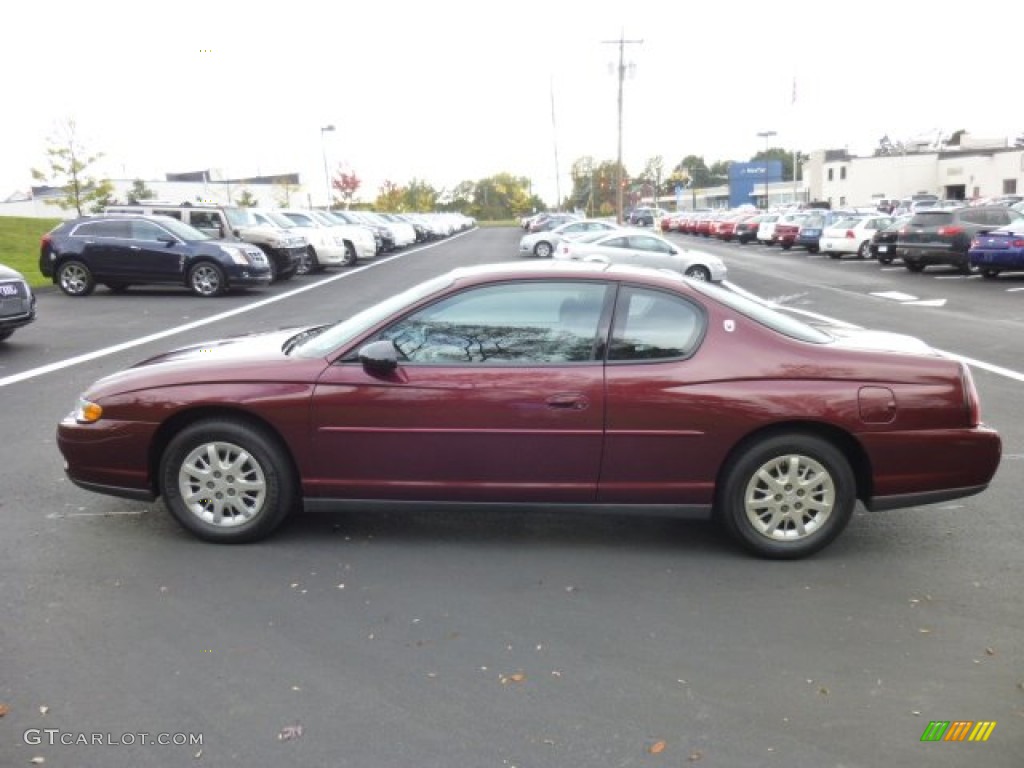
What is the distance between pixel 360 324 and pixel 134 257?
1590cm

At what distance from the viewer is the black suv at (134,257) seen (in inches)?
761

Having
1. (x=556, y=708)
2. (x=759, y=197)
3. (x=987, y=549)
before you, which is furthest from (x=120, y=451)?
(x=759, y=197)

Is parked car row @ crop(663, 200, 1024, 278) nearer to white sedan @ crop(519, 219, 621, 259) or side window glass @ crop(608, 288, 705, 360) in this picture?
white sedan @ crop(519, 219, 621, 259)

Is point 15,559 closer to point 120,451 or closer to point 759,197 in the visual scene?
point 120,451

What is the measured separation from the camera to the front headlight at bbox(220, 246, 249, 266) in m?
19.5

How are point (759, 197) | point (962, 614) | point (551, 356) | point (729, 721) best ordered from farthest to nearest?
point (759, 197), point (551, 356), point (962, 614), point (729, 721)

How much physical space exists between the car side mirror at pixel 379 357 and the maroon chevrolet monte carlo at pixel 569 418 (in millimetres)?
11

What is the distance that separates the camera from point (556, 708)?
3447mm

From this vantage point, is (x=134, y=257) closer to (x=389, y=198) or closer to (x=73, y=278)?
(x=73, y=278)

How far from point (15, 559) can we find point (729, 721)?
372 cm

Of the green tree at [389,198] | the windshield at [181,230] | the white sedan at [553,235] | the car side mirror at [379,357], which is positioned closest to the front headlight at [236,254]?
the windshield at [181,230]

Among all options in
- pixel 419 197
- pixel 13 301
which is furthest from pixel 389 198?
pixel 13 301

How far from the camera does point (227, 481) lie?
5023mm

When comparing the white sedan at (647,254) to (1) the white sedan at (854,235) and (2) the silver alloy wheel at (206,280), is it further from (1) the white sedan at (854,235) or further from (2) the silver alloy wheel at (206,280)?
(1) the white sedan at (854,235)
